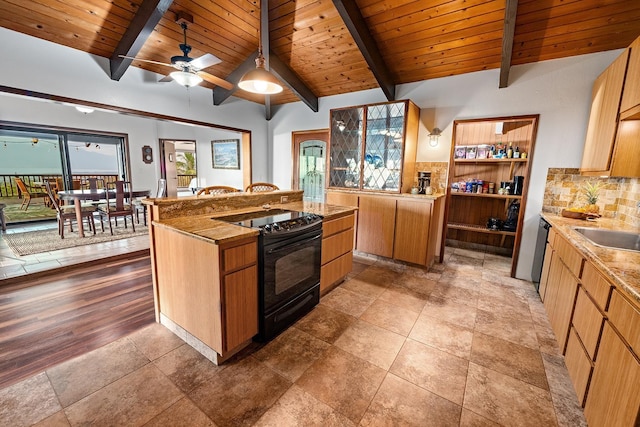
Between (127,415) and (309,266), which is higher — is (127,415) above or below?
below

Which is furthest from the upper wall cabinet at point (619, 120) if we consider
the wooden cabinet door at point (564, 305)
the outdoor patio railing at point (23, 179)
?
the outdoor patio railing at point (23, 179)

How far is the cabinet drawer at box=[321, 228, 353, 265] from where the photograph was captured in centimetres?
265

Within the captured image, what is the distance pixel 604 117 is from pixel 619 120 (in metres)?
0.30

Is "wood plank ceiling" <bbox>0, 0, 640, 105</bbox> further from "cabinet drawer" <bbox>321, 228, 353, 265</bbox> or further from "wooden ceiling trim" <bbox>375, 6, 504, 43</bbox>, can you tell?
"cabinet drawer" <bbox>321, 228, 353, 265</bbox>

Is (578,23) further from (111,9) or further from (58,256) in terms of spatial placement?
(58,256)

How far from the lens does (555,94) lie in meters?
2.99

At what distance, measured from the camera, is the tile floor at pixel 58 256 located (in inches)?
121

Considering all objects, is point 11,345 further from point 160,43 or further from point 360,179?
point 360,179

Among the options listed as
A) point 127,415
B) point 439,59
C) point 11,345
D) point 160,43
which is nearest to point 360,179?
point 439,59

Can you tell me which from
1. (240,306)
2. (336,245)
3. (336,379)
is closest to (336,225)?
(336,245)

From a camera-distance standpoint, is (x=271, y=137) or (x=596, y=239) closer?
(x=596, y=239)

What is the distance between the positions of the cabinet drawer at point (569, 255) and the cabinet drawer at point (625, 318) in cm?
54

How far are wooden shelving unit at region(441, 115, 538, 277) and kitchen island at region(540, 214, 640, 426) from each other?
1929mm

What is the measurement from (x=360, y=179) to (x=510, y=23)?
7.52 ft
